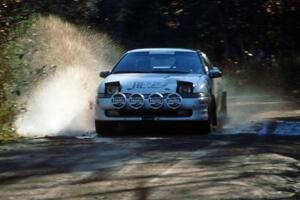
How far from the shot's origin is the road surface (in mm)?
7922

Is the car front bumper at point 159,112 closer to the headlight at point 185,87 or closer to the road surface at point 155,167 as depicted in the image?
the headlight at point 185,87

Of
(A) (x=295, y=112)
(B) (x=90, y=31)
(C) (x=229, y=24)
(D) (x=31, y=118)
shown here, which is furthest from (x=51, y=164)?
(C) (x=229, y=24)

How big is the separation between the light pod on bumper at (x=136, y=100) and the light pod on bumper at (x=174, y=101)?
0.42m

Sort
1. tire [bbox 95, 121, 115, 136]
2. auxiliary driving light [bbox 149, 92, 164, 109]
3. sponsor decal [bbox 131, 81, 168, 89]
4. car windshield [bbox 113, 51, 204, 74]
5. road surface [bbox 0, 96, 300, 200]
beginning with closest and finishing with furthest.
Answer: road surface [bbox 0, 96, 300, 200], auxiliary driving light [bbox 149, 92, 164, 109], sponsor decal [bbox 131, 81, 168, 89], tire [bbox 95, 121, 115, 136], car windshield [bbox 113, 51, 204, 74]

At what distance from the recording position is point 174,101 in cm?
1287

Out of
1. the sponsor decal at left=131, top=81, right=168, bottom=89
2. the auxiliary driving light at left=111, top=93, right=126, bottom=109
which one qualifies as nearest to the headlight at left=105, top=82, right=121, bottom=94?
the auxiliary driving light at left=111, top=93, right=126, bottom=109

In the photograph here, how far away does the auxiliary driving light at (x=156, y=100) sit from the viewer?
42.2 feet

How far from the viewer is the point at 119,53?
26.7 m

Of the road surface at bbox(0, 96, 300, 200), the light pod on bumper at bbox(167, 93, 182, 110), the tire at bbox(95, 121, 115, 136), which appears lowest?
the road surface at bbox(0, 96, 300, 200)

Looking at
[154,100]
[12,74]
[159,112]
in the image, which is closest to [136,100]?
[154,100]

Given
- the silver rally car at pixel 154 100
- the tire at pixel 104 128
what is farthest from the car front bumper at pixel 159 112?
the tire at pixel 104 128

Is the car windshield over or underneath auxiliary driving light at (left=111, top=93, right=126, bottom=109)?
over

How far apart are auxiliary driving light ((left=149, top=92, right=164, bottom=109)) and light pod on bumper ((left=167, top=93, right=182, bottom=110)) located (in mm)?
112

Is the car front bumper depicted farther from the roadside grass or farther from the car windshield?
the roadside grass
